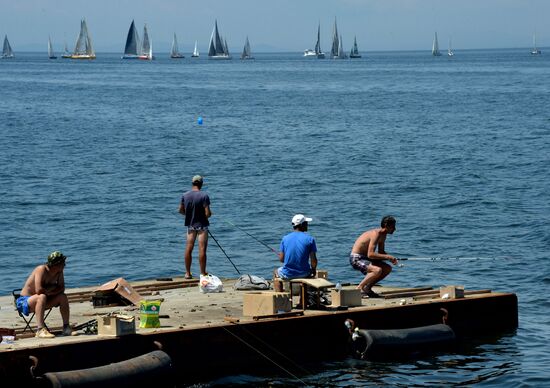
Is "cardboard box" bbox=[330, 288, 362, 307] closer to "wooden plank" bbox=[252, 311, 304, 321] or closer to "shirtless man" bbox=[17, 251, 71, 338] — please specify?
"wooden plank" bbox=[252, 311, 304, 321]

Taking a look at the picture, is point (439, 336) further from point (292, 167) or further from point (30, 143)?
point (30, 143)

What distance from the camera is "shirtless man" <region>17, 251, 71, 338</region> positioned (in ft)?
49.6

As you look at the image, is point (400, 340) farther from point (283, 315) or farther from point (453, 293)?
point (283, 315)

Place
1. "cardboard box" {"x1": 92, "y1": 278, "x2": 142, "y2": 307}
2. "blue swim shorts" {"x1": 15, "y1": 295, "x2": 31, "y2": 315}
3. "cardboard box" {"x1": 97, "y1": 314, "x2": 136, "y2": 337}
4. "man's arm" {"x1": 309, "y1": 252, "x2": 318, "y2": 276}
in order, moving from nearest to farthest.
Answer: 1. "cardboard box" {"x1": 97, "y1": 314, "x2": 136, "y2": 337}
2. "blue swim shorts" {"x1": 15, "y1": 295, "x2": 31, "y2": 315}
3. "cardboard box" {"x1": 92, "y1": 278, "x2": 142, "y2": 307}
4. "man's arm" {"x1": 309, "y1": 252, "x2": 318, "y2": 276}

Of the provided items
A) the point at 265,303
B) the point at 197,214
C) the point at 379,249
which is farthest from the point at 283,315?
the point at 197,214

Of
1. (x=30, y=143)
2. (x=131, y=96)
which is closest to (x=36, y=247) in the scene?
(x=30, y=143)

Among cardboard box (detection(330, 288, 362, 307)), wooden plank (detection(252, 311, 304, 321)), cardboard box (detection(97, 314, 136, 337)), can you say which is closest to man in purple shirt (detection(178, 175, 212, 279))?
cardboard box (detection(330, 288, 362, 307))

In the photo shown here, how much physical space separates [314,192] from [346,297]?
22.1 m

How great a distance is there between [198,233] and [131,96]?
265ft

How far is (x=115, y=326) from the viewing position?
15.0m

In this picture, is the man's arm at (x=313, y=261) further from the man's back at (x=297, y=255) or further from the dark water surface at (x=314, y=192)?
the dark water surface at (x=314, y=192)

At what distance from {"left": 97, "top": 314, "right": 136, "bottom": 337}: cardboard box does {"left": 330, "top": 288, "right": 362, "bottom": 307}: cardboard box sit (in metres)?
3.31

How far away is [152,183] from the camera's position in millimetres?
42219

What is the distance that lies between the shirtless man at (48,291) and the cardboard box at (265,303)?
2610 mm
